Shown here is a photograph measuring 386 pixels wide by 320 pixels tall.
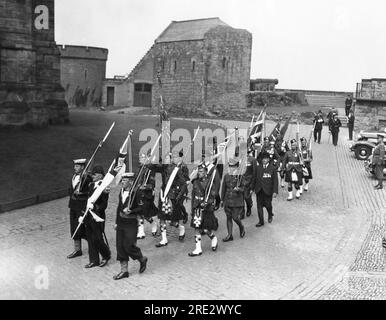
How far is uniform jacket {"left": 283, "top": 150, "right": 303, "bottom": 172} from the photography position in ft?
47.4

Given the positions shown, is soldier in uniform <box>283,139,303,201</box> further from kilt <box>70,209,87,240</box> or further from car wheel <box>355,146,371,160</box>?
car wheel <box>355,146,371,160</box>

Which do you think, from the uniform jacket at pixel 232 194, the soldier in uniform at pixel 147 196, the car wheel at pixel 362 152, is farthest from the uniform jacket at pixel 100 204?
the car wheel at pixel 362 152

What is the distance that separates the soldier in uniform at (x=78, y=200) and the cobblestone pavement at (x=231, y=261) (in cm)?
30

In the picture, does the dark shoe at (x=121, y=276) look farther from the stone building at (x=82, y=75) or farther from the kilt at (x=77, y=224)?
the stone building at (x=82, y=75)

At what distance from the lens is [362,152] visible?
21469 mm

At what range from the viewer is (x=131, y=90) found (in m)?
50.8

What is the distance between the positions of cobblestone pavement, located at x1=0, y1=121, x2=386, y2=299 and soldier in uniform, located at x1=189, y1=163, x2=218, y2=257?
36cm

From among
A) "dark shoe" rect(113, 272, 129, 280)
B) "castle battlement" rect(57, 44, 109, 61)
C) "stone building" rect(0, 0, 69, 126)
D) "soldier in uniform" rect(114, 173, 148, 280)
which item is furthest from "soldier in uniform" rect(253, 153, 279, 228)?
"castle battlement" rect(57, 44, 109, 61)

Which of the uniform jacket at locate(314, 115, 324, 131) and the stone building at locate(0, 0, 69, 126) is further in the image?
the uniform jacket at locate(314, 115, 324, 131)

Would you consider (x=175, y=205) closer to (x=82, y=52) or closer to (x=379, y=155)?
(x=379, y=155)

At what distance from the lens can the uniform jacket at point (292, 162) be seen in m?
14.5

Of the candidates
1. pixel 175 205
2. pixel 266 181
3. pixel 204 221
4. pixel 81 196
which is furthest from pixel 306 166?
pixel 81 196
